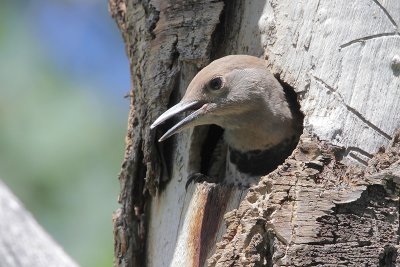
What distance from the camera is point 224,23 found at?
516cm

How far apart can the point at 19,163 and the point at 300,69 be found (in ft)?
13.6

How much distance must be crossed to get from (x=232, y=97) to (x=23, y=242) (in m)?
1.47

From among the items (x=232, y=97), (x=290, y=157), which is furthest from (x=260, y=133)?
(x=290, y=157)

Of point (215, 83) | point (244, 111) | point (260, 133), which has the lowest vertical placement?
point (260, 133)

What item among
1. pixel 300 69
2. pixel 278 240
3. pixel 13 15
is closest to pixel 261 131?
pixel 300 69

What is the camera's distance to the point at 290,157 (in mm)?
4230

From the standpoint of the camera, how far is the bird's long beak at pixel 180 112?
484cm

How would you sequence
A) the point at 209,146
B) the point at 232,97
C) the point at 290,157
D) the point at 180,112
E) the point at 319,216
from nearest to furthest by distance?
1. the point at 319,216
2. the point at 290,157
3. the point at 180,112
4. the point at 232,97
5. the point at 209,146

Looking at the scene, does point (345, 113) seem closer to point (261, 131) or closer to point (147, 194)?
point (261, 131)

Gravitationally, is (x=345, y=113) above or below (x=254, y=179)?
above

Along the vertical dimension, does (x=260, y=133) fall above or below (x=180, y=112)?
below

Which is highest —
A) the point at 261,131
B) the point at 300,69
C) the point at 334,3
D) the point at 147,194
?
the point at 334,3

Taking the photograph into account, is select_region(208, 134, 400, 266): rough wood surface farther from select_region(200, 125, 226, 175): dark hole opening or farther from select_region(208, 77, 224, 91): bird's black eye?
select_region(200, 125, 226, 175): dark hole opening

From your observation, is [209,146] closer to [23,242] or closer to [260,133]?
[260,133]
